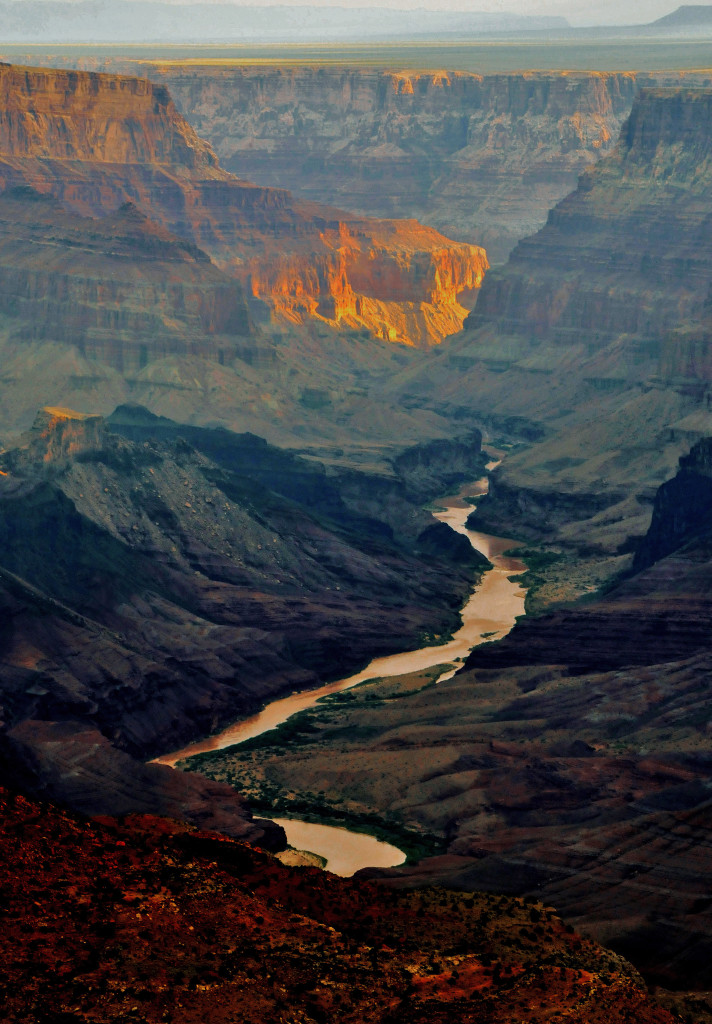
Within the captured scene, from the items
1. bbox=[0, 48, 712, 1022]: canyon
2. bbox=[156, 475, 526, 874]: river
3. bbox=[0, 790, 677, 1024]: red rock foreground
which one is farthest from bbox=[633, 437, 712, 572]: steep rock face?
bbox=[0, 790, 677, 1024]: red rock foreground

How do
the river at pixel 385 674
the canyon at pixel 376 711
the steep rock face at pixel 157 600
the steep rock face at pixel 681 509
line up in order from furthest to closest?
the steep rock face at pixel 681 509, the steep rock face at pixel 157 600, the river at pixel 385 674, the canyon at pixel 376 711

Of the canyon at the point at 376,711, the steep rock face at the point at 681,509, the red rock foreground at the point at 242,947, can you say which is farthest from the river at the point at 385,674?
the red rock foreground at the point at 242,947

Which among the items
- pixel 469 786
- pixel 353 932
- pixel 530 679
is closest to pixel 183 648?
pixel 530 679

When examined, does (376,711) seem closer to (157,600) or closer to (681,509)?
(157,600)

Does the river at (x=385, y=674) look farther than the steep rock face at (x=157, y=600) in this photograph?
No

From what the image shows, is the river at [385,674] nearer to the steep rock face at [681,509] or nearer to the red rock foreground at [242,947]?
the steep rock face at [681,509]

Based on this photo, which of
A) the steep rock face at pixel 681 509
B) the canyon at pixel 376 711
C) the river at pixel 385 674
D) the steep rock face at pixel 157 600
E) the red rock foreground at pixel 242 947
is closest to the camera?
the red rock foreground at pixel 242 947

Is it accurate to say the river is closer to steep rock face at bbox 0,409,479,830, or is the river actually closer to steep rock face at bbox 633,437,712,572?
steep rock face at bbox 0,409,479,830
